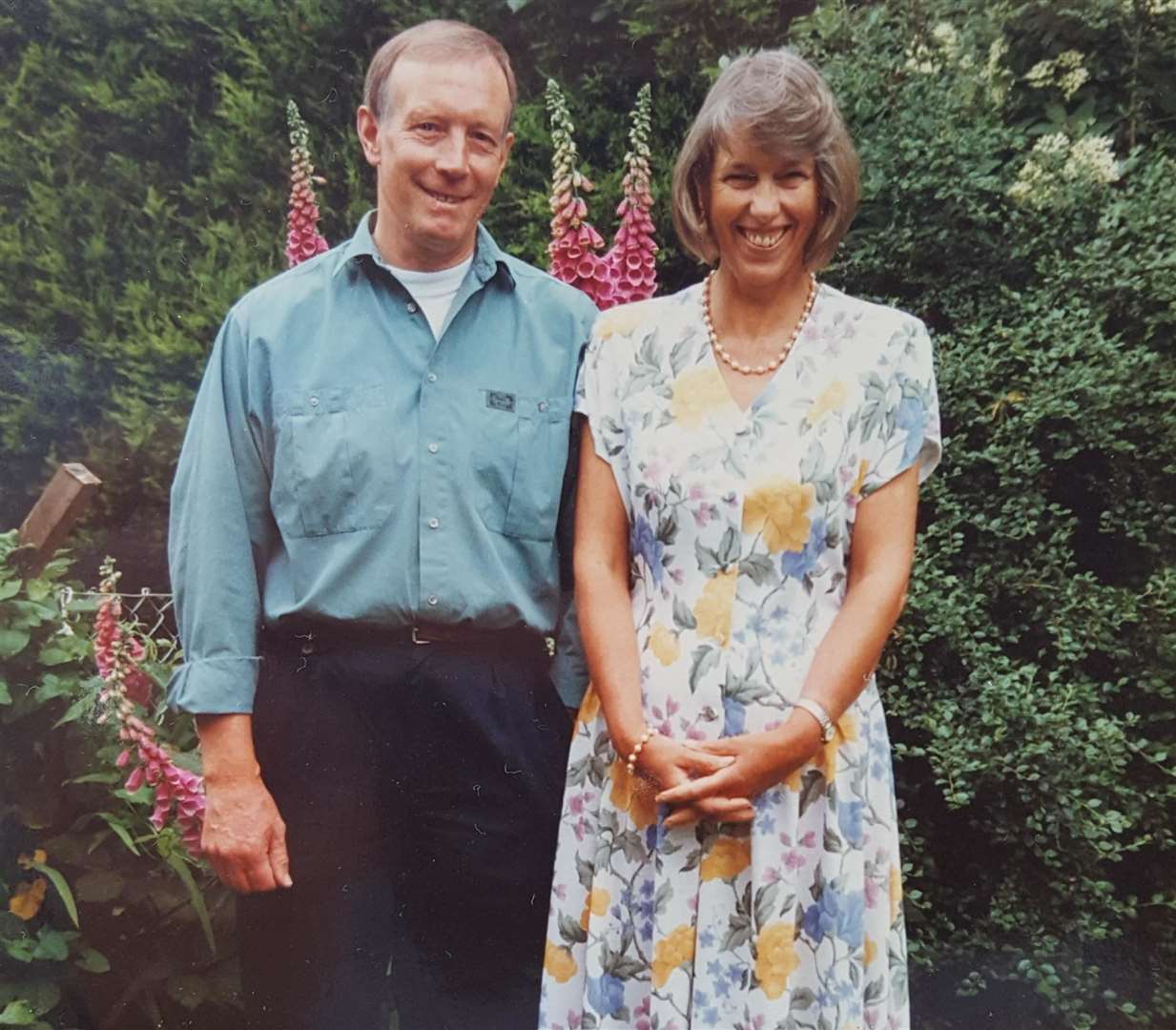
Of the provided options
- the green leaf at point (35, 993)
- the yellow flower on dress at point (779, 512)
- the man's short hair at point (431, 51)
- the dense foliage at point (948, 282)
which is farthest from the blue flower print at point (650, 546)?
the green leaf at point (35, 993)

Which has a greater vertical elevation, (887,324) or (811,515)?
(887,324)

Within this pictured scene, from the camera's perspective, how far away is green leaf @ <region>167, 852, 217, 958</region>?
2.52m

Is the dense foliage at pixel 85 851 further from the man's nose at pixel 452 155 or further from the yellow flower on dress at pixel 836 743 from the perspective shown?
the yellow flower on dress at pixel 836 743

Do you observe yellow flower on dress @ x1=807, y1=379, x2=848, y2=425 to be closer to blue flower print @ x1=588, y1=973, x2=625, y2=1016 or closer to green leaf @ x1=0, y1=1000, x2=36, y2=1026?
blue flower print @ x1=588, y1=973, x2=625, y2=1016

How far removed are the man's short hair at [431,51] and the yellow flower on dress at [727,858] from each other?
1.18 m

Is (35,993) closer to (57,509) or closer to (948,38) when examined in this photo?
(57,509)

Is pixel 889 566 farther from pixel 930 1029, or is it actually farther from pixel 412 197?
pixel 930 1029

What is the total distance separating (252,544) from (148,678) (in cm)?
73

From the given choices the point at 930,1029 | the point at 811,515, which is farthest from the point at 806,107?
the point at 930,1029

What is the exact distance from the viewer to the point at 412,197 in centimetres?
200

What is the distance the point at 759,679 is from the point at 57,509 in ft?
4.81

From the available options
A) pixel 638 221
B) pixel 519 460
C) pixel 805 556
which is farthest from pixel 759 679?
pixel 638 221

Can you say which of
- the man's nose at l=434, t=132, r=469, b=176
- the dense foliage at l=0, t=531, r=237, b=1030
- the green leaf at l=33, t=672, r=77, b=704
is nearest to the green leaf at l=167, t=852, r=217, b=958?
the dense foliage at l=0, t=531, r=237, b=1030

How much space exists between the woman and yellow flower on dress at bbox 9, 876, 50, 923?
1272 millimetres
